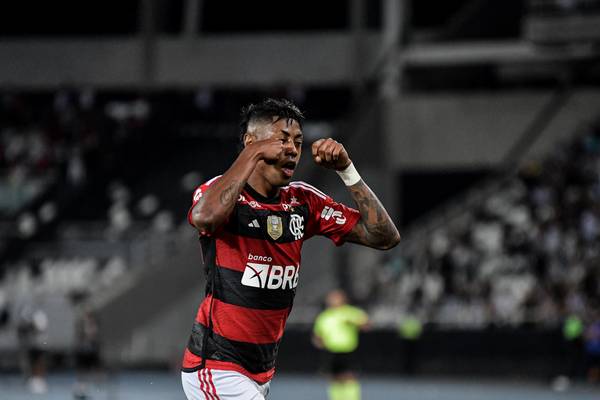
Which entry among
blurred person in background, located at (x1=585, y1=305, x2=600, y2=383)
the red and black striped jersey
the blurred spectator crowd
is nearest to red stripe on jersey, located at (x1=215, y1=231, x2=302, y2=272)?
the red and black striped jersey

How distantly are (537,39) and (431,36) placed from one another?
7.80m

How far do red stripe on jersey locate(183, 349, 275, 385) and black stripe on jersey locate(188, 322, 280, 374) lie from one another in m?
0.02

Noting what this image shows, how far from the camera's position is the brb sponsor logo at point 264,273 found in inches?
233

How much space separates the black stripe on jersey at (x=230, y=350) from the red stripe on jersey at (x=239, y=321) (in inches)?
1.1

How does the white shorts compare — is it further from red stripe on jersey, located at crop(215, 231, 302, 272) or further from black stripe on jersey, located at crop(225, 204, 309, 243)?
black stripe on jersey, located at crop(225, 204, 309, 243)

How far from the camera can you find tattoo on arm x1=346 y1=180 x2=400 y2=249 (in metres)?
6.35

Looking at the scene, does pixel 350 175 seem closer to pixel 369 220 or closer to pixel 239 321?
pixel 369 220

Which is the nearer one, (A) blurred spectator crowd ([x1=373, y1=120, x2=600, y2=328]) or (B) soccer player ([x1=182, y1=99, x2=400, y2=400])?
(B) soccer player ([x1=182, y1=99, x2=400, y2=400])

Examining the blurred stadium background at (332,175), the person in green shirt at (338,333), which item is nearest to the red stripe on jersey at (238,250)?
the person in green shirt at (338,333)

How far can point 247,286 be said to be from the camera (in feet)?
19.5

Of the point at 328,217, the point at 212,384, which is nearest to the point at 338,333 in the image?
the point at 328,217

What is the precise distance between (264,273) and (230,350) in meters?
0.41

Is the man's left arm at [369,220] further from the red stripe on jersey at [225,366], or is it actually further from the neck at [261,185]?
the red stripe on jersey at [225,366]

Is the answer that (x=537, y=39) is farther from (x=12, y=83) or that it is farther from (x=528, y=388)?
(x=12, y=83)
